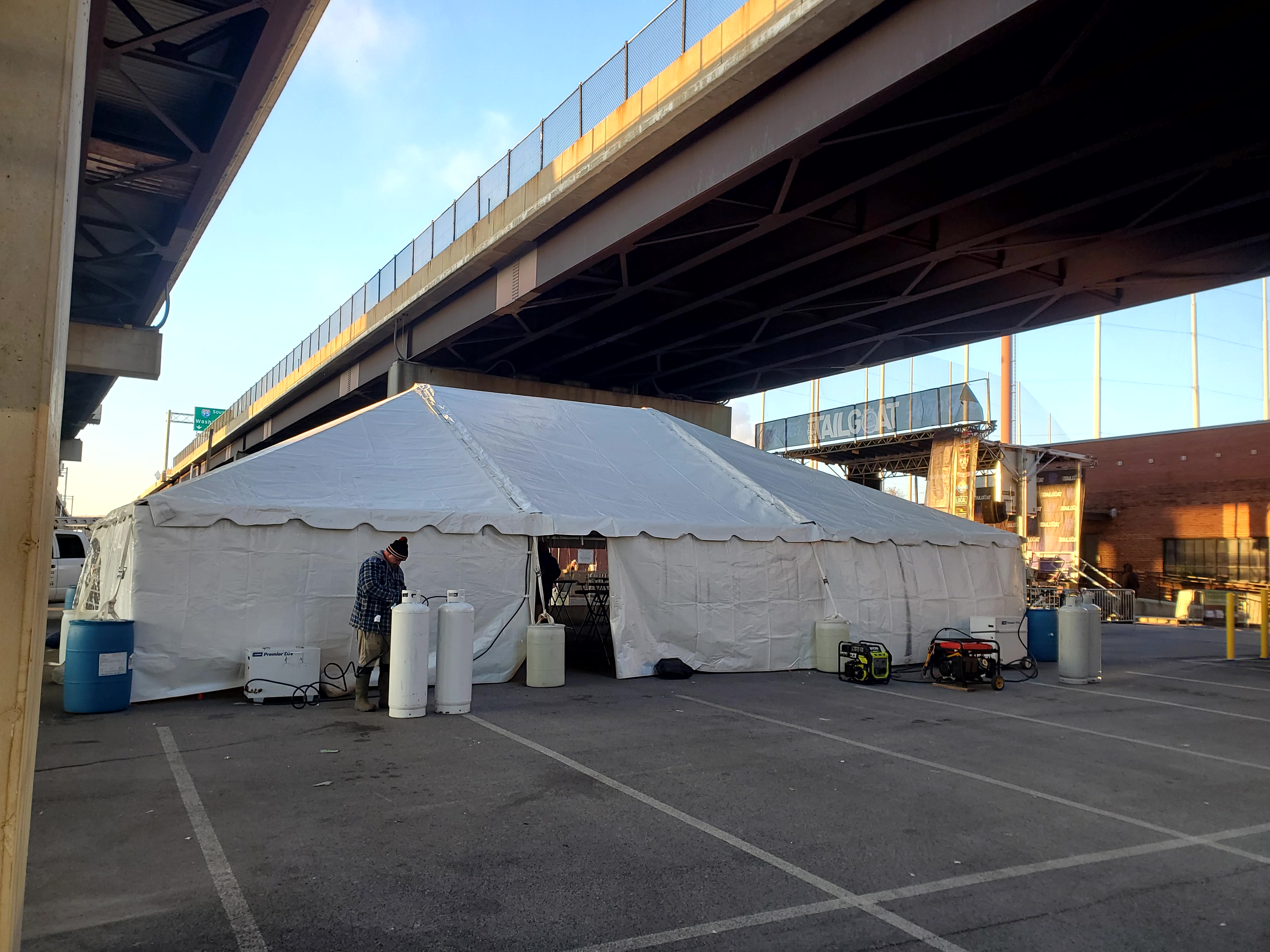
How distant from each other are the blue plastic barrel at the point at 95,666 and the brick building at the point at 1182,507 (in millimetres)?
33030

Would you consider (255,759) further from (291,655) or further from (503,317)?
(503,317)

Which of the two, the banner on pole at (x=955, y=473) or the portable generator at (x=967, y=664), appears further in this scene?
Answer: the banner on pole at (x=955, y=473)

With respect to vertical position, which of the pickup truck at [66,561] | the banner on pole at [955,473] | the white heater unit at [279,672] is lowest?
the white heater unit at [279,672]

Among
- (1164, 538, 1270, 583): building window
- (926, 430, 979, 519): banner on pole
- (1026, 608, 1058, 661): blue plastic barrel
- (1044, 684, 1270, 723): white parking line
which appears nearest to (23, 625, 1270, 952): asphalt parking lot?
(1044, 684, 1270, 723): white parking line

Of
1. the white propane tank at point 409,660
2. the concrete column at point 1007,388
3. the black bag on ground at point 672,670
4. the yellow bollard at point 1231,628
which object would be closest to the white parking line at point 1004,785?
the black bag on ground at point 672,670

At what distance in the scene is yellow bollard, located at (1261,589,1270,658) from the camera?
57.6 feet

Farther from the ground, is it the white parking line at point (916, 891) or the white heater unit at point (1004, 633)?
the white heater unit at point (1004, 633)

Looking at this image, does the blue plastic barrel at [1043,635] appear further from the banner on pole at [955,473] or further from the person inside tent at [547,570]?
the banner on pole at [955,473]

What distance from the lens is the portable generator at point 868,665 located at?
12.0m

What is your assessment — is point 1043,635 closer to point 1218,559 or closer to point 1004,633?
point 1004,633

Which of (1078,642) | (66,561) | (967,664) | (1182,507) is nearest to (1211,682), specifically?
(1078,642)

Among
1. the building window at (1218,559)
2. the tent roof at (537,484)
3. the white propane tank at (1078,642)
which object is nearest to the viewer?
the tent roof at (537,484)

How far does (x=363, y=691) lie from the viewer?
9.24m

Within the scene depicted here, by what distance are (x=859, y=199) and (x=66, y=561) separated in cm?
1908
